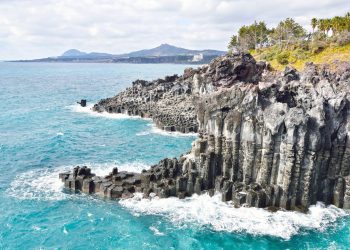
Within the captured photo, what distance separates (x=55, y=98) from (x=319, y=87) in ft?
356

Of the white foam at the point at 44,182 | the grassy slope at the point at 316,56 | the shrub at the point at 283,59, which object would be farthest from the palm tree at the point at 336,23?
the white foam at the point at 44,182

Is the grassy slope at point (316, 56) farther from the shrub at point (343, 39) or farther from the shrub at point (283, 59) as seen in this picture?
the shrub at point (343, 39)

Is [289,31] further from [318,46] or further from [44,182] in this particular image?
[44,182]

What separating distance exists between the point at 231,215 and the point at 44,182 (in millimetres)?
24142

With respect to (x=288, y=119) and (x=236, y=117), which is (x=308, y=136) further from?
(x=236, y=117)

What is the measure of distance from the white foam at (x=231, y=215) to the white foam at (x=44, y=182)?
9.54 meters

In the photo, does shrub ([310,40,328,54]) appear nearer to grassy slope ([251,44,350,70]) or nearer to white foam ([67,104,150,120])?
grassy slope ([251,44,350,70])

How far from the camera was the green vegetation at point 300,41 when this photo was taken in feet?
409

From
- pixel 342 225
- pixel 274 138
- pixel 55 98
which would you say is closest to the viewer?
pixel 342 225

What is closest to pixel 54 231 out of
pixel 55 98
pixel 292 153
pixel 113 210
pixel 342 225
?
pixel 113 210

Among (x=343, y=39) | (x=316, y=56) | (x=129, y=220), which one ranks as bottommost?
(x=129, y=220)

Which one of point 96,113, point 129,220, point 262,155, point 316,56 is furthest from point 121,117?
point 316,56

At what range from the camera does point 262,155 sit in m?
39.3

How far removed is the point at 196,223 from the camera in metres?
36.4
